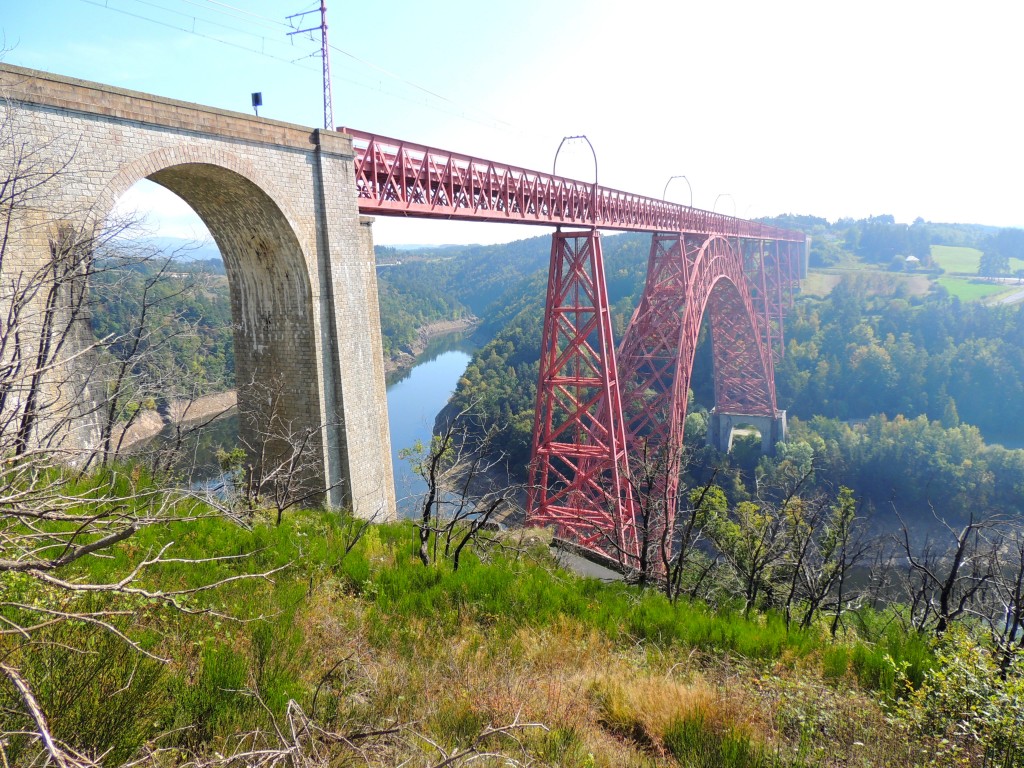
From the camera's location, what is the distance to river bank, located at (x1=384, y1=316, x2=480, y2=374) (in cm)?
6111

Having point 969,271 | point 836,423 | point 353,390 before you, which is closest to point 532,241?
point 969,271

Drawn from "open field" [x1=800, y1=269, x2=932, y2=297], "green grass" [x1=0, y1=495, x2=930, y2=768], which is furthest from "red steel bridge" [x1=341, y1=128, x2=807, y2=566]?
"open field" [x1=800, y1=269, x2=932, y2=297]

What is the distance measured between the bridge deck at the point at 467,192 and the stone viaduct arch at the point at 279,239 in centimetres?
42

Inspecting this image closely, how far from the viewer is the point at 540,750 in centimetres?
269

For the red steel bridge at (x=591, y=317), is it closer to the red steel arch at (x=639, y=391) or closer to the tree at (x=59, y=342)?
the red steel arch at (x=639, y=391)

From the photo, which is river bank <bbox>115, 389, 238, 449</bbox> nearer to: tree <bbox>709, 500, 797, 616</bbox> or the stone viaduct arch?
the stone viaduct arch

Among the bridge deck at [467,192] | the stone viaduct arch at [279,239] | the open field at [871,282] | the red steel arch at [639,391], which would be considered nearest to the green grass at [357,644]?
the red steel arch at [639,391]

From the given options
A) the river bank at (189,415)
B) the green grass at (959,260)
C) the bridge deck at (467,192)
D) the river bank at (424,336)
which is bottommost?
the river bank at (424,336)

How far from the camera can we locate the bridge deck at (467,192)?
798 cm

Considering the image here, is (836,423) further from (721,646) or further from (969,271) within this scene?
(969,271)

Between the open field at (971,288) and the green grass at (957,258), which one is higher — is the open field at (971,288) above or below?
below

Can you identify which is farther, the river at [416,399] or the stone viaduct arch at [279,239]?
the river at [416,399]

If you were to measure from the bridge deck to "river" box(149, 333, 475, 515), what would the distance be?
15138 mm

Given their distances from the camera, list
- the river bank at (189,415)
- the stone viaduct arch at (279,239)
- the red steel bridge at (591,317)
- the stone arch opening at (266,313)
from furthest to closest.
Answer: the river bank at (189,415) < the red steel bridge at (591,317) < the stone arch opening at (266,313) < the stone viaduct arch at (279,239)
